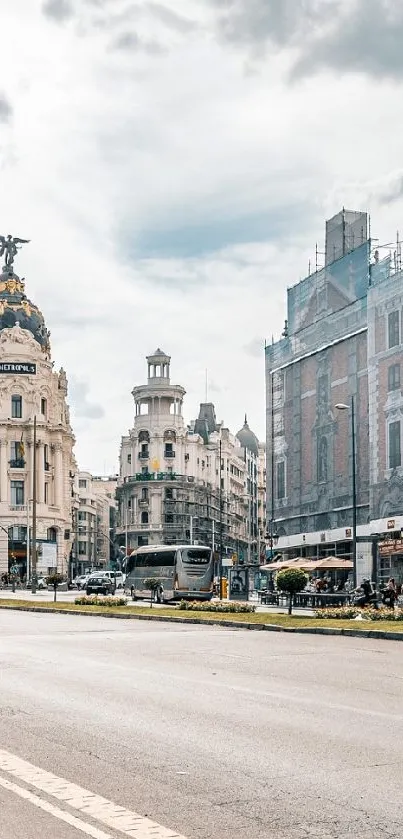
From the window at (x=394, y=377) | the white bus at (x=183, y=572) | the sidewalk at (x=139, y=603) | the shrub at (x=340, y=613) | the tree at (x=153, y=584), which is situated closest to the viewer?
the shrub at (x=340, y=613)

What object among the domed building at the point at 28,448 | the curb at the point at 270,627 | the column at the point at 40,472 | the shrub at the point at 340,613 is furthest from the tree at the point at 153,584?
the column at the point at 40,472

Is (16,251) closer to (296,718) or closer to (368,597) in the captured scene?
(368,597)

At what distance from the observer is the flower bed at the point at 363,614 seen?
3117 centimetres

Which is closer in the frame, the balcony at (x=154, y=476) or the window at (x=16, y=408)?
the window at (x=16, y=408)

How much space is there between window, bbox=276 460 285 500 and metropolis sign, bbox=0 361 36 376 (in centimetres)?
4705

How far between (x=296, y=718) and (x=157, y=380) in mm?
131579

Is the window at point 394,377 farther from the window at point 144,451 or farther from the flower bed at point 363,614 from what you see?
the window at point 144,451

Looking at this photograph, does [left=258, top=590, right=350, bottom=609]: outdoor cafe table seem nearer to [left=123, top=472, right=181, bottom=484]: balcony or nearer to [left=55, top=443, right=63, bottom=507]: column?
[left=55, top=443, right=63, bottom=507]: column

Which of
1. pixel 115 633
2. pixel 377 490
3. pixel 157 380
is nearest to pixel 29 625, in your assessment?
pixel 115 633

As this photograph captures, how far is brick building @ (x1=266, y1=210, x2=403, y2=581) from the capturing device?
6122 cm

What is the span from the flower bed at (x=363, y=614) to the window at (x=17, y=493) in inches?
3404

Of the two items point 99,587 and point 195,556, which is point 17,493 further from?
point 195,556

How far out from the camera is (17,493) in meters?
118

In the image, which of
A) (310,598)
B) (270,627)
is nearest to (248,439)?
(310,598)
